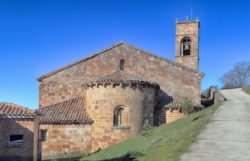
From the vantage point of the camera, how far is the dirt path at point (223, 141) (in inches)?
364

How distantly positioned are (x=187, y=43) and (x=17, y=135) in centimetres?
1992

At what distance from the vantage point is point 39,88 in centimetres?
2736

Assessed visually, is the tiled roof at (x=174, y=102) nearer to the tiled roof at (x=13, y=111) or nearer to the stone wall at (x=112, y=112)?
the stone wall at (x=112, y=112)

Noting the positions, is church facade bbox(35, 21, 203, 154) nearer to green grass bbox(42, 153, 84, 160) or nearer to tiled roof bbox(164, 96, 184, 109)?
tiled roof bbox(164, 96, 184, 109)

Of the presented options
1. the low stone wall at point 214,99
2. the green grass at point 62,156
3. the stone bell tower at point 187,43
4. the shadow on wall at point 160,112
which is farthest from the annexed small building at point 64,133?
the stone bell tower at point 187,43

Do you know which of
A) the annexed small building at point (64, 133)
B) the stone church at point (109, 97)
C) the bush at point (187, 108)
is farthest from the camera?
the bush at point (187, 108)

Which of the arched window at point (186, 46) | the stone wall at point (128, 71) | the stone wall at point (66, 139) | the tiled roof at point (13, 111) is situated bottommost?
the stone wall at point (66, 139)

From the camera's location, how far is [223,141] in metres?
11.1

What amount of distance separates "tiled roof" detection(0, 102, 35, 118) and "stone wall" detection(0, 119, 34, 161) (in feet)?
0.98

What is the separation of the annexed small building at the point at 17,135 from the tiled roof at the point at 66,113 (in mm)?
2468

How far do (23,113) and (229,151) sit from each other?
565 inches

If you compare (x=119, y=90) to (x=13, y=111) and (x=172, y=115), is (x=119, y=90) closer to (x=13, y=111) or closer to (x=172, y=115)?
(x=172, y=115)

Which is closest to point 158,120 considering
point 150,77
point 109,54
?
point 150,77

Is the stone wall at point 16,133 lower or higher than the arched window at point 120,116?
lower
